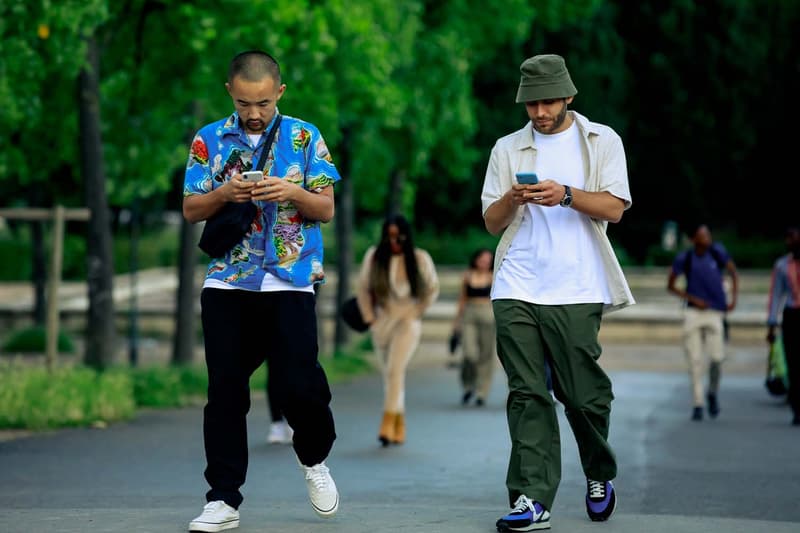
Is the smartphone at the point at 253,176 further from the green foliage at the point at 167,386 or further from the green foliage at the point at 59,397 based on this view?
the green foliage at the point at 167,386

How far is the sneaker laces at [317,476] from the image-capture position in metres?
6.92

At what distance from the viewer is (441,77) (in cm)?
2438

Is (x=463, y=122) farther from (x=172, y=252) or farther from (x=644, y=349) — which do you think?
(x=172, y=252)

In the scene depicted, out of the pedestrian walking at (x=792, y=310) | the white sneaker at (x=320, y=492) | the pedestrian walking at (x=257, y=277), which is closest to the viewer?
the pedestrian walking at (x=257, y=277)

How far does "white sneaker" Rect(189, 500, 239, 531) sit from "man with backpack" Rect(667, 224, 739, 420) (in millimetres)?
9354

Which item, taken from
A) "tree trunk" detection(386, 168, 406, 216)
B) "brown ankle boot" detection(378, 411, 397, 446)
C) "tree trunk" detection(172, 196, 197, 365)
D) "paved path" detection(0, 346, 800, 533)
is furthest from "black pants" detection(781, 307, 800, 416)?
"tree trunk" detection(386, 168, 406, 216)

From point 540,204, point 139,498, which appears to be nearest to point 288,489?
point 139,498

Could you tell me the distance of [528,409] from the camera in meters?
6.98


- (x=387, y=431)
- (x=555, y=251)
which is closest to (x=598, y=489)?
(x=555, y=251)

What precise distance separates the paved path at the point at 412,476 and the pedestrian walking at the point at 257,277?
0.44 m

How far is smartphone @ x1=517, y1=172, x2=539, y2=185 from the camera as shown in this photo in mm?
6805

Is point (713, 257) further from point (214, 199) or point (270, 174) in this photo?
point (214, 199)

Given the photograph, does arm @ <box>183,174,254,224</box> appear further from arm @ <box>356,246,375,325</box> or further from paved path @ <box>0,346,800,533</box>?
arm @ <box>356,246,375,325</box>

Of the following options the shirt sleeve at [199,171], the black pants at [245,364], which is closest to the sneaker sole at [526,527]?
the black pants at [245,364]
